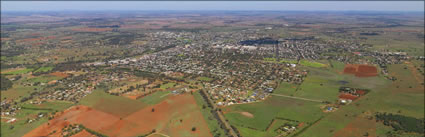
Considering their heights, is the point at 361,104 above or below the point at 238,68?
below

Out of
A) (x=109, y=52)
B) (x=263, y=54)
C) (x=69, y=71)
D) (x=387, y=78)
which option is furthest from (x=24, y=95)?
(x=387, y=78)

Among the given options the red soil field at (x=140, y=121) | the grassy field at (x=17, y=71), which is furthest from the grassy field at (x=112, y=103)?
the grassy field at (x=17, y=71)

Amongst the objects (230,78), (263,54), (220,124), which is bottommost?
(220,124)

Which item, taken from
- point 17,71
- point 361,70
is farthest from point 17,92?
point 361,70

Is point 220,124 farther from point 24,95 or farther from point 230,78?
point 24,95

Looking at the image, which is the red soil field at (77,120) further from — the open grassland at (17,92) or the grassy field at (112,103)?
the open grassland at (17,92)

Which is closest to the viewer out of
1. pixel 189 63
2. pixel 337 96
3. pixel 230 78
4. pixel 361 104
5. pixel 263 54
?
pixel 361 104
